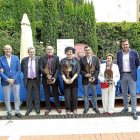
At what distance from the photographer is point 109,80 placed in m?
3.96

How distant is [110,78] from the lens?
3971 millimetres

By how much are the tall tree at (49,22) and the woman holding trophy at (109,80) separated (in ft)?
20.0

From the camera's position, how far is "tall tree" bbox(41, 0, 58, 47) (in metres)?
9.59

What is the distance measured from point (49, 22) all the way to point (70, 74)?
626 cm

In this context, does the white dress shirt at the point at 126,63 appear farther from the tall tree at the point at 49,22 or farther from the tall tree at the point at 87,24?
the tall tree at the point at 49,22

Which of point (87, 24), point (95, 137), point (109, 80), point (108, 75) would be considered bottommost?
point (95, 137)

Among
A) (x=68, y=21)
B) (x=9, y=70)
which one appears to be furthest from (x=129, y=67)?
(x=68, y=21)

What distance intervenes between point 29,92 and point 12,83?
521 millimetres

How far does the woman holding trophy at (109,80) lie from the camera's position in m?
3.99

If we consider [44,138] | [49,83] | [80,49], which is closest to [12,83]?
[49,83]

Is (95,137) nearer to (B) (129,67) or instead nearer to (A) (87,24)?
(B) (129,67)

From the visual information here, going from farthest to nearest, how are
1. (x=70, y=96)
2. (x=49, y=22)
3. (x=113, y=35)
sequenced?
(x=113, y=35) < (x=49, y=22) < (x=70, y=96)

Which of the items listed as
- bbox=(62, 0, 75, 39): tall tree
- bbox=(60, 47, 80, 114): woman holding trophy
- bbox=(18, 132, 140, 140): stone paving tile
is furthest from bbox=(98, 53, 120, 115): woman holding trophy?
bbox=(62, 0, 75, 39): tall tree

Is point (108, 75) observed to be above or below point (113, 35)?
below
